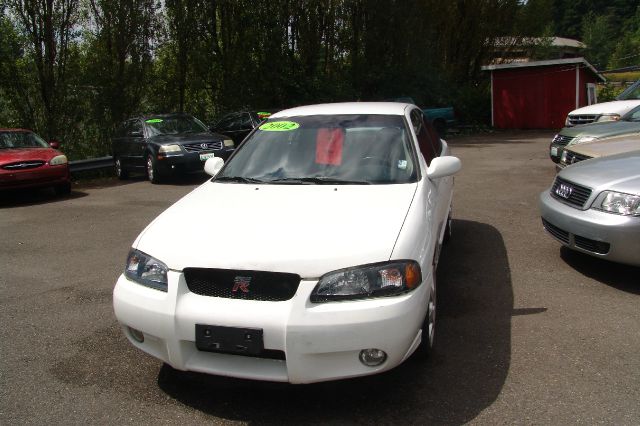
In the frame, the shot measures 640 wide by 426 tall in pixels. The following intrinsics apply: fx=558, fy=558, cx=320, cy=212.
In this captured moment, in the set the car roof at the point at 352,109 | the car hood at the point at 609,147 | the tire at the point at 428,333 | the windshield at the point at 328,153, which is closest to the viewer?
the tire at the point at 428,333

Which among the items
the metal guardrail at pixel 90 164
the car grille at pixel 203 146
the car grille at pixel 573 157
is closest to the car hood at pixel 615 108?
the car grille at pixel 573 157

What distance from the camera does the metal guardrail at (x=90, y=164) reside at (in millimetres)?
13127

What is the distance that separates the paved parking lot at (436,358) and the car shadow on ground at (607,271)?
2cm

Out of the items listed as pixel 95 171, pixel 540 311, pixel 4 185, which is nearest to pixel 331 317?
pixel 540 311

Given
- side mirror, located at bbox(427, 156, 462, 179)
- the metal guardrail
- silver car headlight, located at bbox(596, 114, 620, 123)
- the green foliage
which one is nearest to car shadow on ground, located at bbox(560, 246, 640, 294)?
side mirror, located at bbox(427, 156, 462, 179)

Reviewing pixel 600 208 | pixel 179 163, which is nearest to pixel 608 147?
pixel 600 208

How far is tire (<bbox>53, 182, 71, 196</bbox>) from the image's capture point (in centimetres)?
1092

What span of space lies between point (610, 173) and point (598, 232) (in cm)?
67

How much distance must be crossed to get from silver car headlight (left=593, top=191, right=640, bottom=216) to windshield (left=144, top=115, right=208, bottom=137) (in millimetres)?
9620

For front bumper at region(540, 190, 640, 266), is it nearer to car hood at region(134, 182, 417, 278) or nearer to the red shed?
car hood at region(134, 182, 417, 278)

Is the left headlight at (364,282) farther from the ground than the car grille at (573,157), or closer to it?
closer to it

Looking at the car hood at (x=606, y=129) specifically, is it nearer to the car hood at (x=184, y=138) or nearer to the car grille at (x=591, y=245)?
the car grille at (x=591, y=245)

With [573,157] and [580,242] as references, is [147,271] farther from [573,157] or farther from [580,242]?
[573,157]

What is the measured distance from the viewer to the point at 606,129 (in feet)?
28.6
